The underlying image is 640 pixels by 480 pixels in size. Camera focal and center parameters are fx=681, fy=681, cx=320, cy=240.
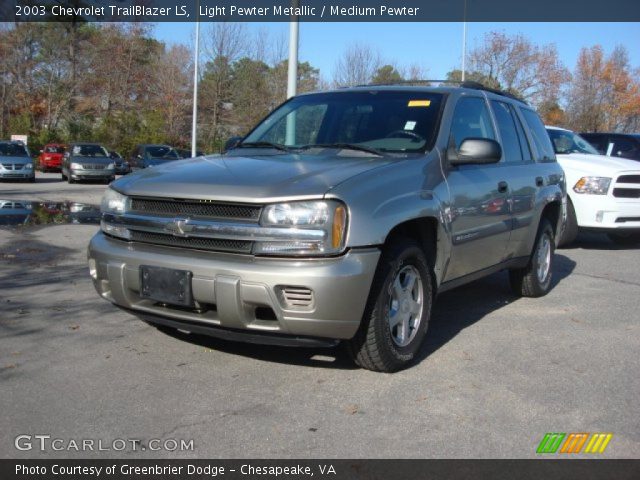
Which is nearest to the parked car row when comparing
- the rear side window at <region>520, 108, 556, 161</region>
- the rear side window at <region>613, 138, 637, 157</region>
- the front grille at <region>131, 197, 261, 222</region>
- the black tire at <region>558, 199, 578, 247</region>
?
the rear side window at <region>613, 138, 637, 157</region>

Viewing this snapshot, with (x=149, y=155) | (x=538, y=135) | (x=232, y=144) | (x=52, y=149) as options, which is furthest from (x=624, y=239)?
(x=52, y=149)

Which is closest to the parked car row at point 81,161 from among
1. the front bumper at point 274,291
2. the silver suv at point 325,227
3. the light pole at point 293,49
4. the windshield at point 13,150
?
the windshield at point 13,150

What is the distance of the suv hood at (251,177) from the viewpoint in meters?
3.95

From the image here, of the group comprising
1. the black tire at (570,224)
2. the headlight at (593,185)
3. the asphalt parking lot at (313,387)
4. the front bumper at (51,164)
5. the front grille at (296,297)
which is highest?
the headlight at (593,185)

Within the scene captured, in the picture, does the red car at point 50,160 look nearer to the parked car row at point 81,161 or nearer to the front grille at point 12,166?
the parked car row at point 81,161

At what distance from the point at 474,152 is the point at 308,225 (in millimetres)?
1607

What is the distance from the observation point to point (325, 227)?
3.83m

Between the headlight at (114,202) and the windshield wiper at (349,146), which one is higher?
the windshield wiper at (349,146)

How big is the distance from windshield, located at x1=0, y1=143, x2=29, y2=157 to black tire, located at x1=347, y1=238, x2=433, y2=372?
23.1 meters

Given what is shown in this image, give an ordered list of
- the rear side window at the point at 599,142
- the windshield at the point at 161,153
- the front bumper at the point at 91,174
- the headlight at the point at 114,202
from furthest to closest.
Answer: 1. the windshield at the point at 161,153
2. the front bumper at the point at 91,174
3. the rear side window at the point at 599,142
4. the headlight at the point at 114,202

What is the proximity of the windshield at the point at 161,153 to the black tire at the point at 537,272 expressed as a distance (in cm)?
2278

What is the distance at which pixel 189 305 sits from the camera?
13.2ft
